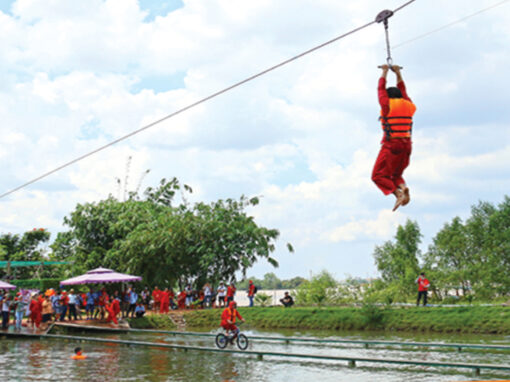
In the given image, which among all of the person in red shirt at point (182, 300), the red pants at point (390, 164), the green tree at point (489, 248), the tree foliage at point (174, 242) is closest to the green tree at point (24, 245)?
the tree foliage at point (174, 242)

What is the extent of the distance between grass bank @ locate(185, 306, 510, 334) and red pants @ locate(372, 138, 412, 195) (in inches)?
727

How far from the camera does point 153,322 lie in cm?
3288

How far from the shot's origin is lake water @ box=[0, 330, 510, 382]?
15047 millimetres

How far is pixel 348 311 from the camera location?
101 feet

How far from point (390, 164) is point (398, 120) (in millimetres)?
740

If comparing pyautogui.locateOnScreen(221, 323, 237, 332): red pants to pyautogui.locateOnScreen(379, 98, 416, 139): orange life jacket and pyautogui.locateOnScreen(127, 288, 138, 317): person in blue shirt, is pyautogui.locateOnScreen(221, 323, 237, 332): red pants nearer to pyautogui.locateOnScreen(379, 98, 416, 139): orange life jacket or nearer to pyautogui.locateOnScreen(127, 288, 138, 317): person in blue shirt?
pyautogui.locateOnScreen(379, 98, 416, 139): orange life jacket

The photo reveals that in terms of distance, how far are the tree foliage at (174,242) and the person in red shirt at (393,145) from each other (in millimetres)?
27821

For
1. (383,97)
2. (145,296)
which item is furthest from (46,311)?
(383,97)

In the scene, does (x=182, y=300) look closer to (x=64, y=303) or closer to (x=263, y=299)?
(x=263, y=299)

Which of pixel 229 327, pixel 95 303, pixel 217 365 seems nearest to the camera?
pixel 217 365

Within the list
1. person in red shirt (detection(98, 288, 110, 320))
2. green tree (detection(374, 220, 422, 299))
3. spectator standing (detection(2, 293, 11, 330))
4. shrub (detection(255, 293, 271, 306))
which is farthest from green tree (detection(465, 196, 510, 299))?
spectator standing (detection(2, 293, 11, 330))

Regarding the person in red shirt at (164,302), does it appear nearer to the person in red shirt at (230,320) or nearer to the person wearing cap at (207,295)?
the person wearing cap at (207,295)

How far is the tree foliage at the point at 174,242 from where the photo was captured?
37.7 metres

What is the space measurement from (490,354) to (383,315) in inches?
399
